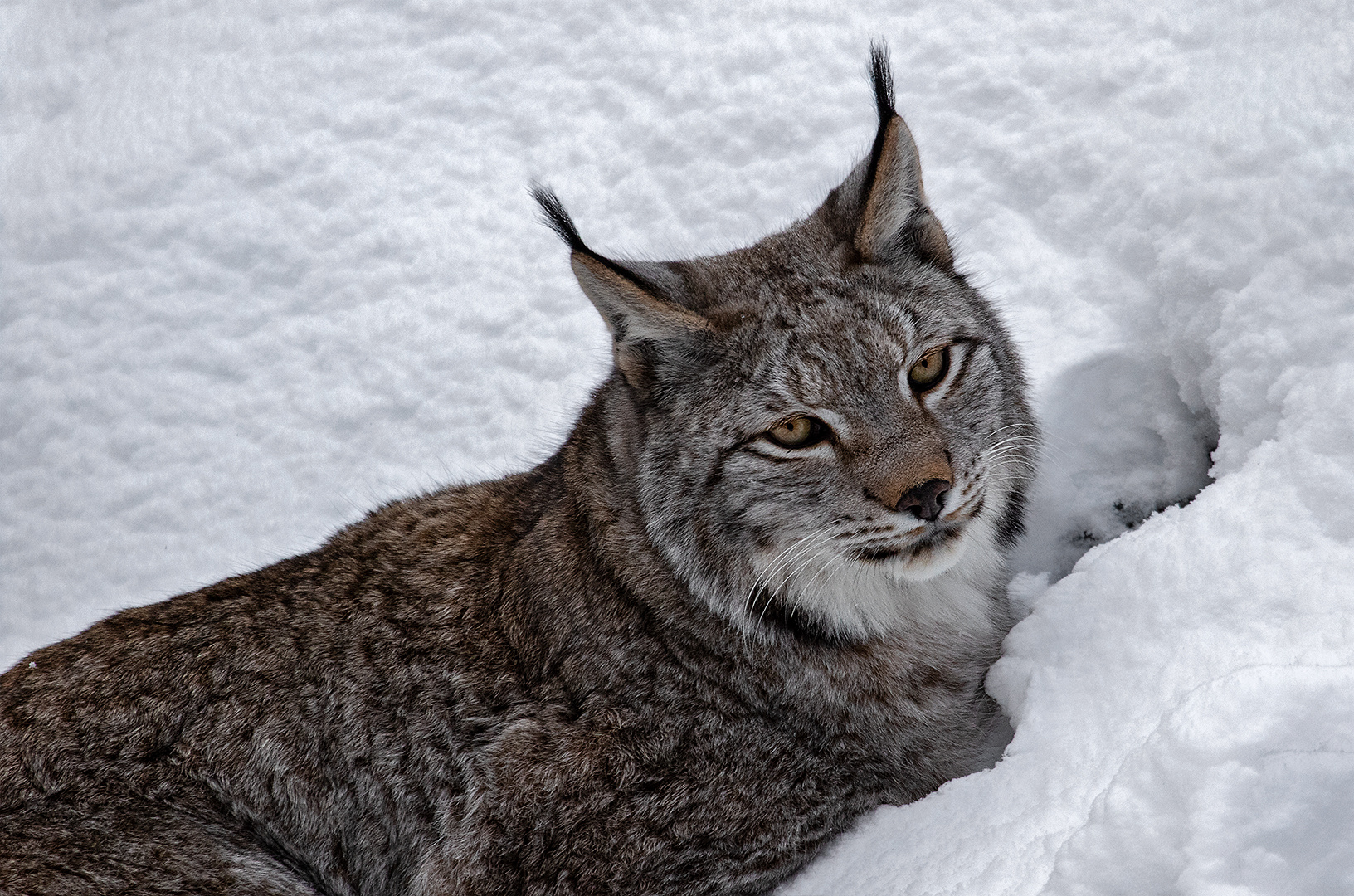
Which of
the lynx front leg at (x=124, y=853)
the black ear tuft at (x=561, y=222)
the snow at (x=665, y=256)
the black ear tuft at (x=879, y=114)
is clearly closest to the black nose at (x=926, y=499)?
the snow at (x=665, y=256)

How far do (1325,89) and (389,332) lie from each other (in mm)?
4235

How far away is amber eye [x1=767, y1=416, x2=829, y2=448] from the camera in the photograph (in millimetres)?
3354

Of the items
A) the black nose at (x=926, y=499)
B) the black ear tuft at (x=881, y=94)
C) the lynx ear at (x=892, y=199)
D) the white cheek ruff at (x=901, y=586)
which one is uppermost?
the black ear tuft at (x=881, y=94)

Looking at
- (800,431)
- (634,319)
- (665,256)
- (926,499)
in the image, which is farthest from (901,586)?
(665,256)

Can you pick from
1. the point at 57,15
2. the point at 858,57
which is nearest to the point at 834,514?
the point at 858,57

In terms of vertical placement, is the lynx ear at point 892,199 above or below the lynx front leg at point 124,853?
above

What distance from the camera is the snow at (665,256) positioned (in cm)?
334

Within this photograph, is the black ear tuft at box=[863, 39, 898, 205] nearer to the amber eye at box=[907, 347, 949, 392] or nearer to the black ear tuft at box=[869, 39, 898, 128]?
the black ear tuft at box=[869, 39, 898, 128]

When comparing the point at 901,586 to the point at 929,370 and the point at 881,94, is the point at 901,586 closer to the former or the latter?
the point at 929,370

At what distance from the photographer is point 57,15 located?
24.1 feet

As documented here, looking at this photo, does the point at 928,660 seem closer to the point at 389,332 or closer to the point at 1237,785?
the point at 1237,785

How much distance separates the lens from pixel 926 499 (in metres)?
3.24

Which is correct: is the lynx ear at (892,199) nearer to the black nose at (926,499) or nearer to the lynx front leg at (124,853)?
the black nose at (926,499)

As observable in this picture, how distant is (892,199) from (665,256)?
7.87 ft
